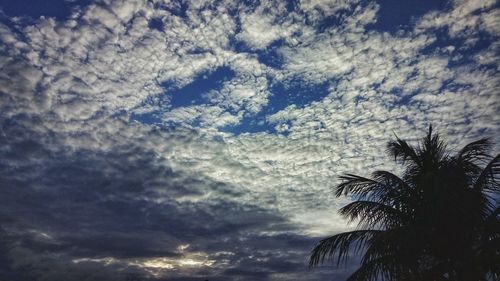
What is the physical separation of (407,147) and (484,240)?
12.6 ft

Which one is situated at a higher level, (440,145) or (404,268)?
(440,145)

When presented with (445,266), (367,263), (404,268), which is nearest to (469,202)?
(445,266)

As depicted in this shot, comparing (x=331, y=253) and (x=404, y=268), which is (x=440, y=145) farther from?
(x=331, y=253)

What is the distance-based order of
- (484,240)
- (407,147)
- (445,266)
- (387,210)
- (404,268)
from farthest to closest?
(407,147), (387,210), (404,268), (445,266), (484,240)

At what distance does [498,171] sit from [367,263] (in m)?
4.36

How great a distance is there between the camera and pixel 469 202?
32.9ft

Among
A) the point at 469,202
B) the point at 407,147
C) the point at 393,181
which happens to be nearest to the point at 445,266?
the point at 469,202

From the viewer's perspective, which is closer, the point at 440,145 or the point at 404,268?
the point at 404,268

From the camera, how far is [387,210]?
11.7 metres

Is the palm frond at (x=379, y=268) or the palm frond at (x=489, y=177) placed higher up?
the palm frond at (x=489, y=177)

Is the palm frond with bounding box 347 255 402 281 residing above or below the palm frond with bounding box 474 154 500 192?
below

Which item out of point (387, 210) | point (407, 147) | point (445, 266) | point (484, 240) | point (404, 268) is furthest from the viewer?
point (407, 147)

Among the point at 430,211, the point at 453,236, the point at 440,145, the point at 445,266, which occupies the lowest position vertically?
the point at 445,266

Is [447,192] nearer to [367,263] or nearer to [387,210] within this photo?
[387,210]
